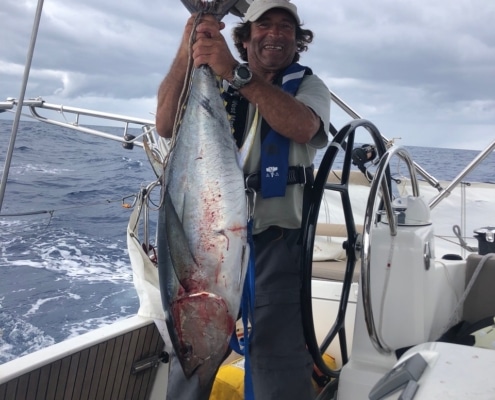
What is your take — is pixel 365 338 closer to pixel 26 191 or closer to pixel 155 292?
pixel 155 292

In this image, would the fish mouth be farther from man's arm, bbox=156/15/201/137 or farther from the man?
man's arm, bbox=156/15/201/137

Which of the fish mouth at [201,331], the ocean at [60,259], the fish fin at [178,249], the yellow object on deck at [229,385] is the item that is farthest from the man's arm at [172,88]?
the ocean at [60,259]

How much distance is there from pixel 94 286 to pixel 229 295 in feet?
18.2

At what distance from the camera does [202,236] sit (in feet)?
4.63

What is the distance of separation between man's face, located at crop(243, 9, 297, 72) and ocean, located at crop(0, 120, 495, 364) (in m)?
2.02

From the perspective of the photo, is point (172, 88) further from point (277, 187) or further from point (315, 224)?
point (315, 224)

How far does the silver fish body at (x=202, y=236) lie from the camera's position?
1343 mm

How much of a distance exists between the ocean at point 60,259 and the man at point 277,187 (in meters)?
2.03

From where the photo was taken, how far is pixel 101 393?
2.29 meters

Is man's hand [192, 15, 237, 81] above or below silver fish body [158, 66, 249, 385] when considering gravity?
above

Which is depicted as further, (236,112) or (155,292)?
(155,292)

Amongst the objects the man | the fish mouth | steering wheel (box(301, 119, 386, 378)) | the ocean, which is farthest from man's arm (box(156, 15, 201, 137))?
the ocean

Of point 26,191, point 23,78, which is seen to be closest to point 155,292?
point 23,78

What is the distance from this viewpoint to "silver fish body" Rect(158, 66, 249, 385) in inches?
52.9
